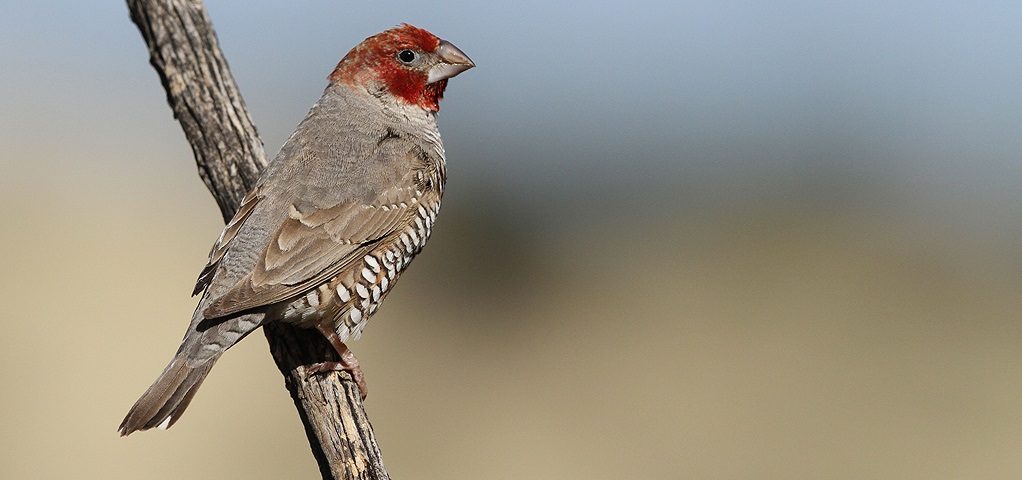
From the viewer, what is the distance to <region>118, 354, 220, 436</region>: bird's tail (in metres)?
3.71

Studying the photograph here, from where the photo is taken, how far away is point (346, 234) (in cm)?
438

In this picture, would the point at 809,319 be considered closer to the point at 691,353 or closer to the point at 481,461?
the point at 691,353

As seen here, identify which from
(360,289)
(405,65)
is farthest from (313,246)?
(405,65)

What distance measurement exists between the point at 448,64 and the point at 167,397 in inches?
88.8

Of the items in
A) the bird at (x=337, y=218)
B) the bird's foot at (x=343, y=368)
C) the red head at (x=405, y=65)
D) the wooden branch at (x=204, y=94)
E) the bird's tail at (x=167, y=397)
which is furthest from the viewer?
the red head at (x=405, y=65)

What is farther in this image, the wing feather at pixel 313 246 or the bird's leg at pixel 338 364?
the bird's leg at pixel 338 364

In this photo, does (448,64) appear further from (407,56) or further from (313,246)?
(313,246)

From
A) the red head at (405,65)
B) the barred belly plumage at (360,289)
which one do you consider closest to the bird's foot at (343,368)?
the barred belly plumage at (360,289)

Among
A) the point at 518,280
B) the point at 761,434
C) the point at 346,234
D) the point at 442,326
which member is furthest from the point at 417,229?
the point at 518,280

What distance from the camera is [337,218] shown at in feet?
14.4

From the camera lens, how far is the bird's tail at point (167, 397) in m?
3.71

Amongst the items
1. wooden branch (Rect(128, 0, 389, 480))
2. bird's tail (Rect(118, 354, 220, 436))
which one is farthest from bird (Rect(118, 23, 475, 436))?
wooden branch (Rect(128, 0, 389, 480))

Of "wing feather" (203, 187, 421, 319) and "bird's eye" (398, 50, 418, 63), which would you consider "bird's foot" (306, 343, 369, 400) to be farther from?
"bird's eye" (398, 50, 418, 63)

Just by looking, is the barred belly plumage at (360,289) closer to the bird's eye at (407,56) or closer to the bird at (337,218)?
the bird at (337,218)
